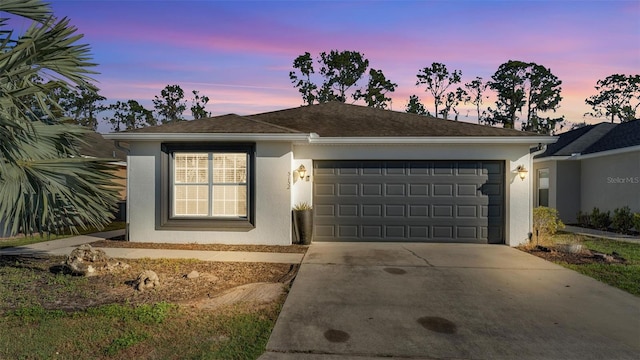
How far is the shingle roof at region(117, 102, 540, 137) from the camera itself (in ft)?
29.0

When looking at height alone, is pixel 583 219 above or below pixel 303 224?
below

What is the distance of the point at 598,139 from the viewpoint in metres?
14.4

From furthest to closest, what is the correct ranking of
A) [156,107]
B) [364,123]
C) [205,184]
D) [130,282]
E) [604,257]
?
[156,107] → [364,123] → [205,184] → [604,257] → [130,282]

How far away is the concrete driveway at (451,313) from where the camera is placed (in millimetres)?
3303

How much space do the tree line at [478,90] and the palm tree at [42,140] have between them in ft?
86.0

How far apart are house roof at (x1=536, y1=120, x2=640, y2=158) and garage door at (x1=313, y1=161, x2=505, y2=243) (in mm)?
6492

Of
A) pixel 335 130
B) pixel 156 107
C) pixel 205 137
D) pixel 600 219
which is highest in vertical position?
pixel 156 107

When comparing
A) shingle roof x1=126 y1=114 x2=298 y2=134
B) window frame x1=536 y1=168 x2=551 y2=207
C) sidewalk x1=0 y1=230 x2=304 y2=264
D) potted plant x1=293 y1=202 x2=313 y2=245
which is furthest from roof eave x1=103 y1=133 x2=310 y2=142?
window frame x1=536 y1=168 x2=551 y2=207

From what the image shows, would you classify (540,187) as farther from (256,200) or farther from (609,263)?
(256,200)

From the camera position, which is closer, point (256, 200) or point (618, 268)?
point (618, 268)

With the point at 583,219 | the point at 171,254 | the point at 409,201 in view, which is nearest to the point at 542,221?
the point at 409,201

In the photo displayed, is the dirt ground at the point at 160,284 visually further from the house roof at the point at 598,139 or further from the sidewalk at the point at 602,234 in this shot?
the house roof at the point at 598,139

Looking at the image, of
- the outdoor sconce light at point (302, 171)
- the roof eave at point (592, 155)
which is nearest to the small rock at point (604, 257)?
the roof eave at point (592, 155)

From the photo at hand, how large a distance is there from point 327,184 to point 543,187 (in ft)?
36.6
